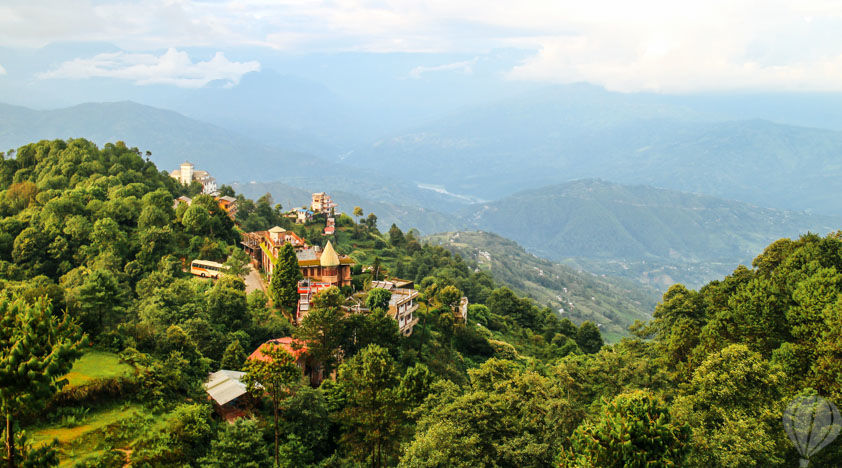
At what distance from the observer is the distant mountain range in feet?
447

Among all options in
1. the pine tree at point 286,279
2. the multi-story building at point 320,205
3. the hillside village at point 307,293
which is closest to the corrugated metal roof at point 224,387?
the hillside village at point 307,293

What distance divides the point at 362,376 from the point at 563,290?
484ft

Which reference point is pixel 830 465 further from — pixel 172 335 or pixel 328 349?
pixel 172 335

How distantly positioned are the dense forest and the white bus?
1.04m

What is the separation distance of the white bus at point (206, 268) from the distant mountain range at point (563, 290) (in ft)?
307

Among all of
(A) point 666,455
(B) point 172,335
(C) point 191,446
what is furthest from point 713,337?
(B) point 172,335

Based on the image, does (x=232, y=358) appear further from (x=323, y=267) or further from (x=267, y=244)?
(x=267, y=244)

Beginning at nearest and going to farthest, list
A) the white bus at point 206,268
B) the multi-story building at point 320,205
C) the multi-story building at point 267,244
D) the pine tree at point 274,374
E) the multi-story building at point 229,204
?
1. the pine tree at point 274,374
2. the white bus at point 206,268
3. the multi-story building at point 267,244
4. the multi-story building at point 229,204
5. the multi-story building at point 320,205

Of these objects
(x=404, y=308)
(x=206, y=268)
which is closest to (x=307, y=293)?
(x=404, y=308)

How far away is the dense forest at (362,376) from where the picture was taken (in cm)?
1666

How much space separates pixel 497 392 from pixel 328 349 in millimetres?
10780

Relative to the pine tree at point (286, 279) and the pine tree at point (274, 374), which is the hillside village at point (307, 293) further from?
the pine tree at point (274, 374)

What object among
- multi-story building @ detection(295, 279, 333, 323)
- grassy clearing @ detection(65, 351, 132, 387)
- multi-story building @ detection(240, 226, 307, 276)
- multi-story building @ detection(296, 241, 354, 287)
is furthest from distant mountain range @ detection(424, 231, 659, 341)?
grassy clearing @ detection(65, 351, 132, 387)

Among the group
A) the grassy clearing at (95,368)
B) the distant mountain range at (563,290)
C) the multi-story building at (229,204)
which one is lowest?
the distant mountain range at (563,290)
